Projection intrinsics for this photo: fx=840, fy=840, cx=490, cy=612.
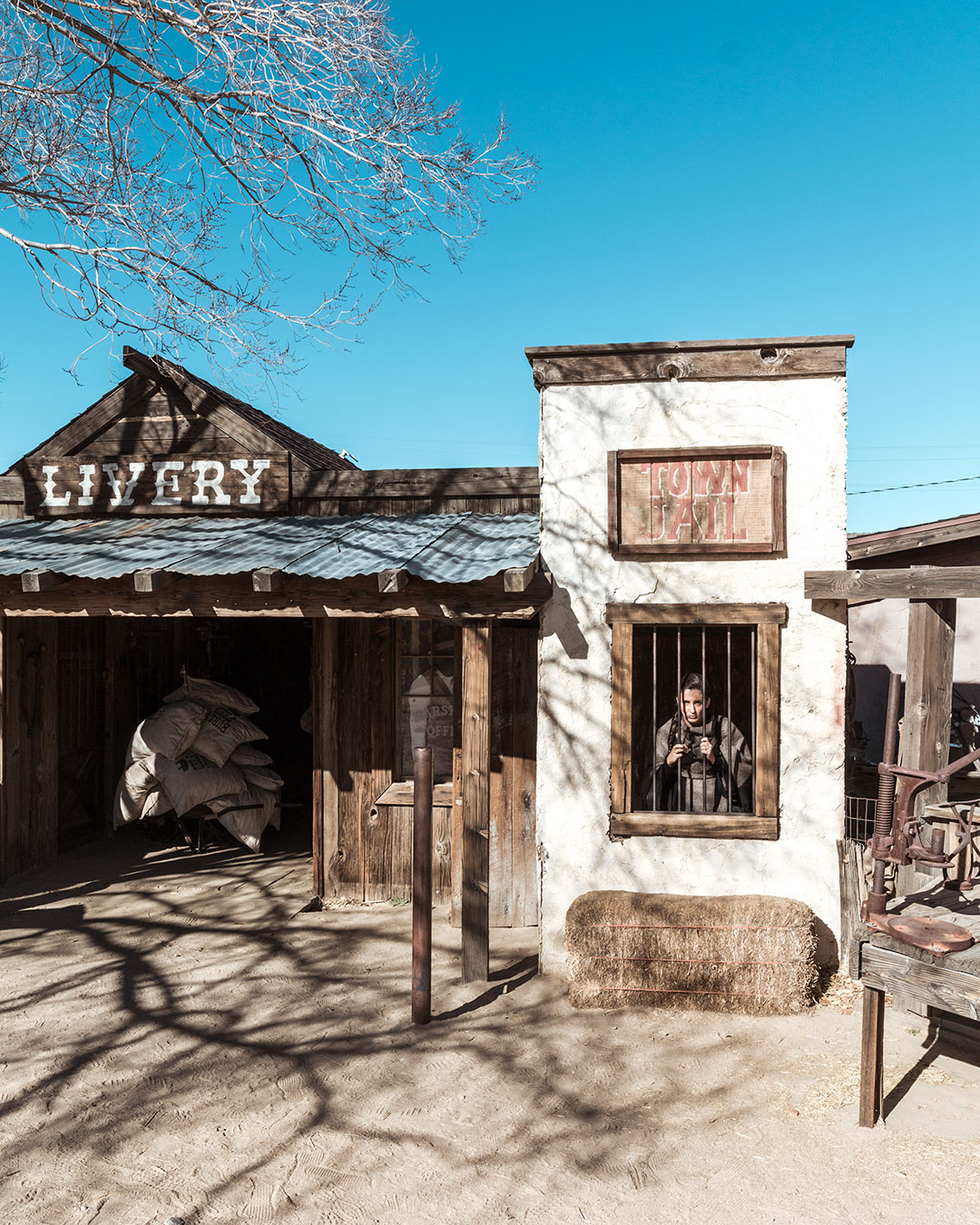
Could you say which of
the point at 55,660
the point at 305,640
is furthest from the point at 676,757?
the point at 305,640

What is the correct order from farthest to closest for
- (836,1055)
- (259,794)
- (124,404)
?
(259,794) < (124,404) < (836,1055)

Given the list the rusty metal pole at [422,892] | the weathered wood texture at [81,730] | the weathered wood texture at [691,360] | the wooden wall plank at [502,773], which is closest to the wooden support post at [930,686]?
the weathered wood texture at [691,360]

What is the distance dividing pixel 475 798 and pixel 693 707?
1.84 metres

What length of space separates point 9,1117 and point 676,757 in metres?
4.45

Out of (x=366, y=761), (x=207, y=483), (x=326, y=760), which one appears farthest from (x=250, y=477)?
(x=366, y=761)

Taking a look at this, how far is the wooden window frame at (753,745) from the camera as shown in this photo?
18.7 ft

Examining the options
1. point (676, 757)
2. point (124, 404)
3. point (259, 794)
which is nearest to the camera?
point (676, 757)

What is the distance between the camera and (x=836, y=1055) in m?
4.75

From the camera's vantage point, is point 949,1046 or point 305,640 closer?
point 949,1046

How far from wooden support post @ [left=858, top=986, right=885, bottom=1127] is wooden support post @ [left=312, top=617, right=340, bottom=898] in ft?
15.0

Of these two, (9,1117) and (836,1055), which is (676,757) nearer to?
Answer: (836,1055)

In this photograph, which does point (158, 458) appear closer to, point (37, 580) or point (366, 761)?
point (37, 580)

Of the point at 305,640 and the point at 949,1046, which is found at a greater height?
the point at 305,640

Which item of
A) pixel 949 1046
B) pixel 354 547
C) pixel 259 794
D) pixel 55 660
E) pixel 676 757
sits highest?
pixel 354 547
